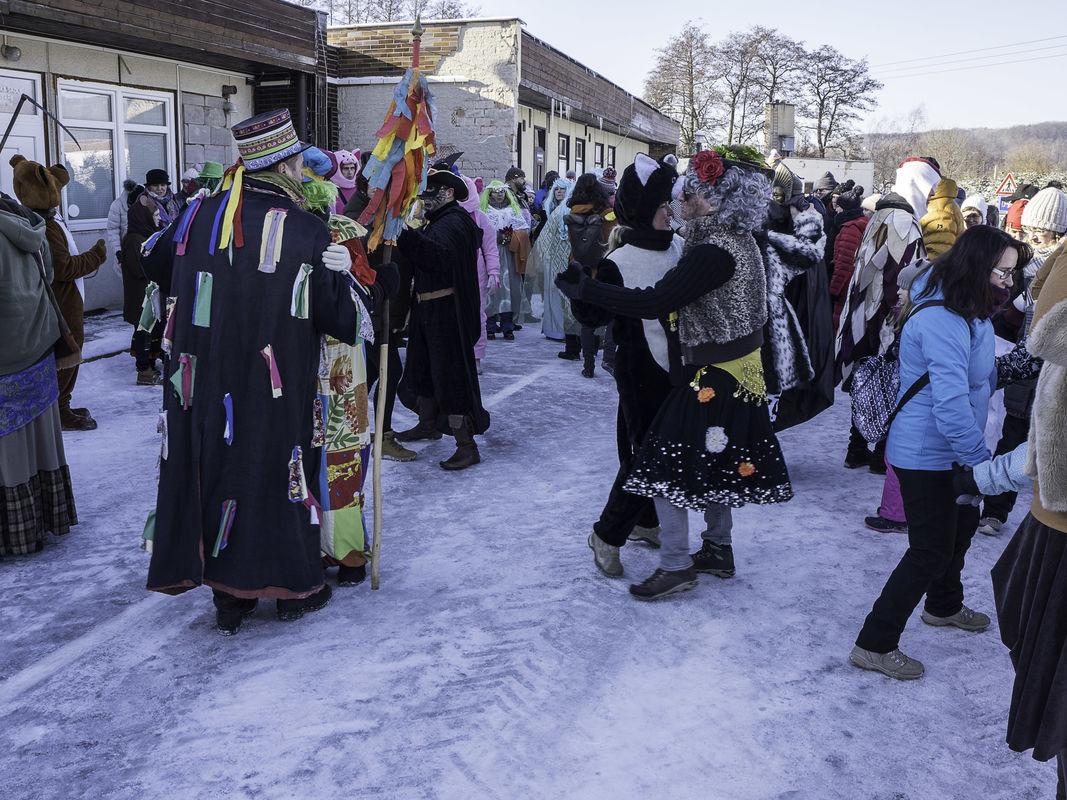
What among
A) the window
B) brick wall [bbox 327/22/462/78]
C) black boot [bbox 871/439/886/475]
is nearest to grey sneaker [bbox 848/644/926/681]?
black boot [bbox 871/439/886/475]

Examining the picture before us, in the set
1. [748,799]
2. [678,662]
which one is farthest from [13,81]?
[748,799]

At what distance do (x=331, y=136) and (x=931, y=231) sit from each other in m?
14.1

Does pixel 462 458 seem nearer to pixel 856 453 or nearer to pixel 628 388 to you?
pixel 628 388

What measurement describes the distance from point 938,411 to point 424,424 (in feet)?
13.7

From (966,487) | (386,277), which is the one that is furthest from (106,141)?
(966,487)

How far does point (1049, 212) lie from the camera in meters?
4.82

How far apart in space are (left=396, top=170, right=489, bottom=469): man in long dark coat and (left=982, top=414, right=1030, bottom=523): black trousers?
3.05 metres

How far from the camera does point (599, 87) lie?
24.0m

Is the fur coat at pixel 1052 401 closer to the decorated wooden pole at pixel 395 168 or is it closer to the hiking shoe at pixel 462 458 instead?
the decorated wooden pole at pixel 395 168

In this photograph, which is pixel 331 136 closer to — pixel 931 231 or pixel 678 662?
pixel 931 231

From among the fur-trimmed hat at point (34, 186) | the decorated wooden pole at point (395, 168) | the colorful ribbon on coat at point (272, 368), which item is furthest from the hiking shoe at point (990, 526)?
the fur-trimmed hat at point (34, 186)

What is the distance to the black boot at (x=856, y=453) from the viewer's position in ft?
20.6

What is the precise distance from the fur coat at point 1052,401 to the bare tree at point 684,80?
48.0 m

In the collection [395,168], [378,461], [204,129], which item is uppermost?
[204,129]
